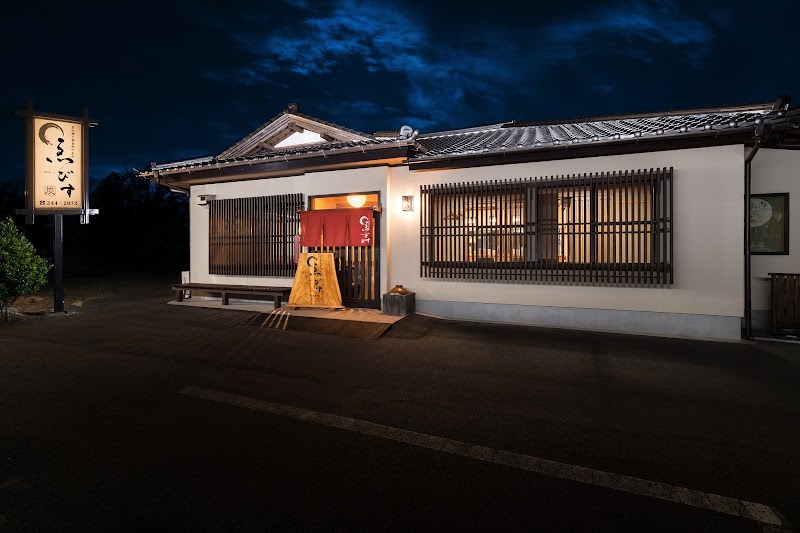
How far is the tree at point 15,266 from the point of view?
9.38 metres

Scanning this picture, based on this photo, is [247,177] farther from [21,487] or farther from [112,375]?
[21,487]

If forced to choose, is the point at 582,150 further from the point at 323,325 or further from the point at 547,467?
the point at 547,467

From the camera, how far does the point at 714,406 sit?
448cm

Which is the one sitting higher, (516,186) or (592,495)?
(516,186)

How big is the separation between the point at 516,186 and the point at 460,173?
141 centimetres

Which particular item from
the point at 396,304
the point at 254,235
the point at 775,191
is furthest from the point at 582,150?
the point at 254,235

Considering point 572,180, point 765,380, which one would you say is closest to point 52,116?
point 572,180

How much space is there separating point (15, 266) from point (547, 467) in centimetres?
1217

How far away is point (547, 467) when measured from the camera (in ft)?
10.5

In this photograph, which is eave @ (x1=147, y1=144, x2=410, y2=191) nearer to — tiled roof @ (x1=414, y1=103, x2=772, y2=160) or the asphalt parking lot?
tiled roof @ (x1=414, y1=103, x2=772, y2=160)

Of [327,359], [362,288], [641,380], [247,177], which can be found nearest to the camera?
[641,380]

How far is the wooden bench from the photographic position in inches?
429

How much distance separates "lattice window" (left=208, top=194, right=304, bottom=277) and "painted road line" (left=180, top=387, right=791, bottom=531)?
780 cm

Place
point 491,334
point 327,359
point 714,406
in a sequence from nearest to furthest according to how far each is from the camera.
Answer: point 714,406 → point 327,359 → point 491,334
